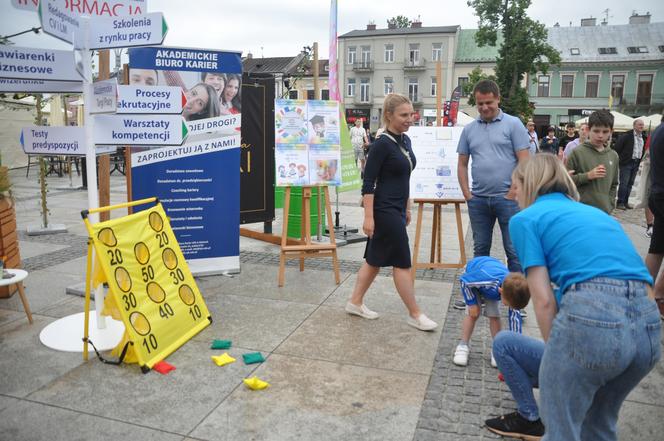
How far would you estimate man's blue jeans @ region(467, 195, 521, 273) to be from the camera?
4258 mm

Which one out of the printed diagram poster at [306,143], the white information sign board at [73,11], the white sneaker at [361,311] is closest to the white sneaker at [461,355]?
the white sneaker at [361,311]

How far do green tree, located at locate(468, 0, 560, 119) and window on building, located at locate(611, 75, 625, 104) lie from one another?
464 inches

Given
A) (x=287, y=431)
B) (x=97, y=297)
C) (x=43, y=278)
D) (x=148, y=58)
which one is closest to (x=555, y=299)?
(x=287, y=431)

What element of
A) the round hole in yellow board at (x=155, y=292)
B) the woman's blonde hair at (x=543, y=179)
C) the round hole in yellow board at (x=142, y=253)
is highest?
the woman's blonde hair at (x=543, y=179)

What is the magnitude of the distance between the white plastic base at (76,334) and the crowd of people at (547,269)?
190 centimetres

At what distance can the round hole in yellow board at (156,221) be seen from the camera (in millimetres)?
3987

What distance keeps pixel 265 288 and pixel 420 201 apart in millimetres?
1842

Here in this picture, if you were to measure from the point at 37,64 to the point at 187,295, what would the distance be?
80.7 inches

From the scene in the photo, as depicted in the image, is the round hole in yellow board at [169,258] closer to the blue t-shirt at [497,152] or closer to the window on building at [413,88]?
the blue t-shirt at [497,152]

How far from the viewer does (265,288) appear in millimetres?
5230

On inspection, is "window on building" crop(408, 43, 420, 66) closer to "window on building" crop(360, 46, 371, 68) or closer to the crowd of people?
"window on building" crop(360, 46, 371, 68)

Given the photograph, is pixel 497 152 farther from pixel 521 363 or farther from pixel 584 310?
pixel 584 310

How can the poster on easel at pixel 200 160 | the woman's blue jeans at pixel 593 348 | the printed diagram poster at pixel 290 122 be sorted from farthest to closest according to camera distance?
the printed diagram poster at pixel 290 122, the poster on easel at pixel 200 160, the woman's blue jeans at pixel 593 348

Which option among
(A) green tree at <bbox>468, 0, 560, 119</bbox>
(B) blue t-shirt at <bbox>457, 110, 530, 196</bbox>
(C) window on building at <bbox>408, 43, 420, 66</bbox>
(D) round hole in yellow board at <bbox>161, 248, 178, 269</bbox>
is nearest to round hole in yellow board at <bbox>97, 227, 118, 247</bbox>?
(D) round hole in yellow board at <bbox>161, 248, 178, 269</bbox>
